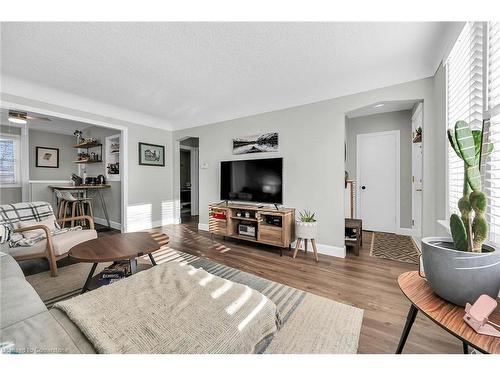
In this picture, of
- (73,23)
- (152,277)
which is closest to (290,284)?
(152,277)

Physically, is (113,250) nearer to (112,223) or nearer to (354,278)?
(354,278)

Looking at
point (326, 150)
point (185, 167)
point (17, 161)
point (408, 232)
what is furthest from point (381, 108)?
point (17, 161)

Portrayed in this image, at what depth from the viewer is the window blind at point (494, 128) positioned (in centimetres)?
107

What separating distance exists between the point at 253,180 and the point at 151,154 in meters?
2.54

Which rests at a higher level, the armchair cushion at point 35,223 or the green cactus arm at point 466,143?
the green cactus arm at point 466,143

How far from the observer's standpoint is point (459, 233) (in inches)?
32.7

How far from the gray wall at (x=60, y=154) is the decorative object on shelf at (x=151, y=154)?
285cm

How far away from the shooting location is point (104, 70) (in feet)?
8.05

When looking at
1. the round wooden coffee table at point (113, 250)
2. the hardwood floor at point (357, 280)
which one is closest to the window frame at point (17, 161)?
the hardwood floor at point (357, 280)

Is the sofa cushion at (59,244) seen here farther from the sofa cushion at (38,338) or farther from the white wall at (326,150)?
the white wall at (326,150)

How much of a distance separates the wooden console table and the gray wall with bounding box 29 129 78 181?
7.18 meters
